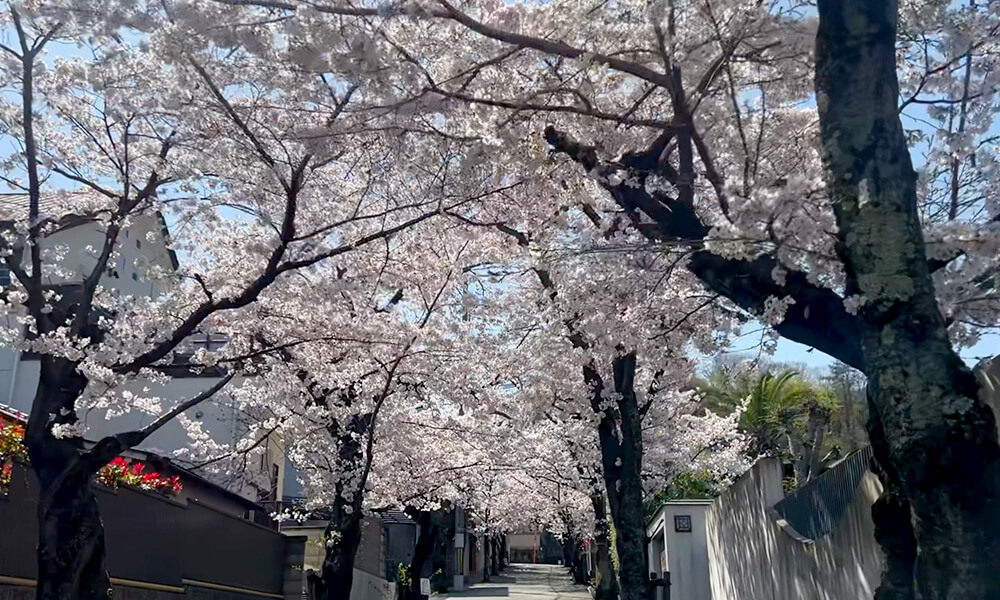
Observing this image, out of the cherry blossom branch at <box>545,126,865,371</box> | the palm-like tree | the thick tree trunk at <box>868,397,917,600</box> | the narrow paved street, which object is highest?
the palm-like tree

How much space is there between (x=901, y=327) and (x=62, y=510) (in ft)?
21.9

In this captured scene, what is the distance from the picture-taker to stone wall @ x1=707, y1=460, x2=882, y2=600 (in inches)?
280

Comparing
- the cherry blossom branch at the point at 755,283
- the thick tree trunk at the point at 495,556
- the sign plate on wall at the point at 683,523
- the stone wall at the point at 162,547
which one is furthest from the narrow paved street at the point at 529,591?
the cherry blossom branch at the point at 755,283

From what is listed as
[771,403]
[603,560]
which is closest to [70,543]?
[603,560]

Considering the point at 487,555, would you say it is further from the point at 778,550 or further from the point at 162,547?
the point at 778,550

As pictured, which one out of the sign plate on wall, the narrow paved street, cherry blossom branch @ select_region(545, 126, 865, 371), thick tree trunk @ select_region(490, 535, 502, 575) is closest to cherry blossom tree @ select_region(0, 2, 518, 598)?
cherry blossom branch @ select_region(545, 126, 865, 371)

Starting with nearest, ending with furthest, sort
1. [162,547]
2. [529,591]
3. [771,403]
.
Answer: [162,547], [771,403], [529,591]

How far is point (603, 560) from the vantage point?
28.4 meters

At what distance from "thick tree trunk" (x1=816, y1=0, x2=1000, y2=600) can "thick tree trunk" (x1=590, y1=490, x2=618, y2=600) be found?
1945 centimetres

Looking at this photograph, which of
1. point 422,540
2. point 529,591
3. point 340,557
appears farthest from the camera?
point 529,591

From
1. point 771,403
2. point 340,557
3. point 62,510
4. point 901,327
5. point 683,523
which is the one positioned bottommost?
point 340,557

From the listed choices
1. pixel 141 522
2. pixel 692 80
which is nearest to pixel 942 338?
pixel 692 80

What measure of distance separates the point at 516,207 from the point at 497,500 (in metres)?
28.3

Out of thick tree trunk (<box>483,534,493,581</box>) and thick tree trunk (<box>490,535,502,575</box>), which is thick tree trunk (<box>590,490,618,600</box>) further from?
thick tree trunk (<box>490,535,502,575</box>)
